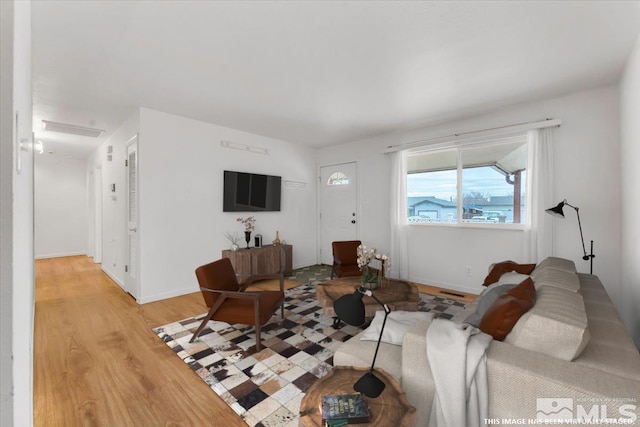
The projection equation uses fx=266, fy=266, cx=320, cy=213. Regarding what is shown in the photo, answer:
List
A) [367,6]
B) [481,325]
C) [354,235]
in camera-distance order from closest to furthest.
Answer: [481,325] < [367,6] < [354,235]

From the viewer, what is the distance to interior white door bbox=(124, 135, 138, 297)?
3.68 metres

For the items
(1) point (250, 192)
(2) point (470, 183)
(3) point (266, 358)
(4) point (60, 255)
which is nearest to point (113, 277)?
(1) point (250, 192)

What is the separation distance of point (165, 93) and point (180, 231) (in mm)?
1898

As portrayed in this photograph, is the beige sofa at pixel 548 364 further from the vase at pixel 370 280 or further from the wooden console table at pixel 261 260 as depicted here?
the wooden console table at pixel 261 260

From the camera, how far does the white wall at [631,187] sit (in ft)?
7.13

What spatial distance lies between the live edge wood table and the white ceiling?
223 cm

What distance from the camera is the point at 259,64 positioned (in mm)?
2498

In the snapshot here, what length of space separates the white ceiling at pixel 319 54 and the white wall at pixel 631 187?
0.87 feet

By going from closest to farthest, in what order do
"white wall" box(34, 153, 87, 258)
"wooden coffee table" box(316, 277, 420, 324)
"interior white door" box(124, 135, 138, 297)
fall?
"wooden coffee table" box(316, 277, 420, 324) < "interior white door" box(124, 135, 138, 297) < "white wall" box(34, 153, 87, 258)

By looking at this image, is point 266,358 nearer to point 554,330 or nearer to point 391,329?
point 391,329

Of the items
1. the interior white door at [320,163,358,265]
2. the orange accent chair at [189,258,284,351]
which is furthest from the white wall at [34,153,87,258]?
the orange accent chair at [189,258,284,351]

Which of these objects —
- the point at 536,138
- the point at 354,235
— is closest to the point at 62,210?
the point at 354,235

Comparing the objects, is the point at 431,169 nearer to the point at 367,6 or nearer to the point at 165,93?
the point at 367,6

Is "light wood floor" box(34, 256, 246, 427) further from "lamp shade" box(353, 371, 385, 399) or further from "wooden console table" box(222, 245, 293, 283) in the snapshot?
"lamp shade" box(353, 371, 385, 399)
